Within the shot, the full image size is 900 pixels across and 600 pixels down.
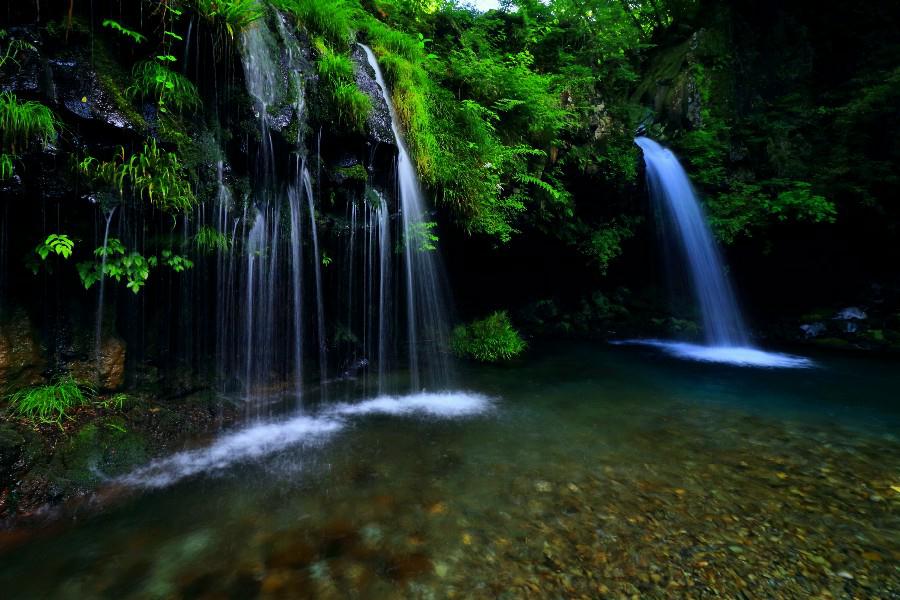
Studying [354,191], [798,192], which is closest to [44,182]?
[354,191]

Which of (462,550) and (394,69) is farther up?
(394,69)

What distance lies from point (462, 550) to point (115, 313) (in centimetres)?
495

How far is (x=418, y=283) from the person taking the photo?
891cm

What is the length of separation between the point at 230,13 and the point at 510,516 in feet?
20.7

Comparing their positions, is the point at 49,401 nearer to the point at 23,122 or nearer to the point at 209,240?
the point at 209,240

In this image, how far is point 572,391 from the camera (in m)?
7.15

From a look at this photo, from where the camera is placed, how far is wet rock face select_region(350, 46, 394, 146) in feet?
20.7

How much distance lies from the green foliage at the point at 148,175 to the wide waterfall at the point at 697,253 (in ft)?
38.4

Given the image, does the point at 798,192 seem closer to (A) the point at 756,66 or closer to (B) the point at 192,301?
(A) the point at 756,66

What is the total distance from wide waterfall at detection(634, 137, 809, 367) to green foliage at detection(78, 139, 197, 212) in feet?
38.4

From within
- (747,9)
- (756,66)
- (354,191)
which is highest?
(747,9)

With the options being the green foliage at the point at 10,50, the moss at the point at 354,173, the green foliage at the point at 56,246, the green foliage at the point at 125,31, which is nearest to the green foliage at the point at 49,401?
the green foliage at the point at 56,246

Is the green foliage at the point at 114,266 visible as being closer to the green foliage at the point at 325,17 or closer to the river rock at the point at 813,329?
the green foliage at the point at 325,17

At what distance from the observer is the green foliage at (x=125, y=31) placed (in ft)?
13.6
